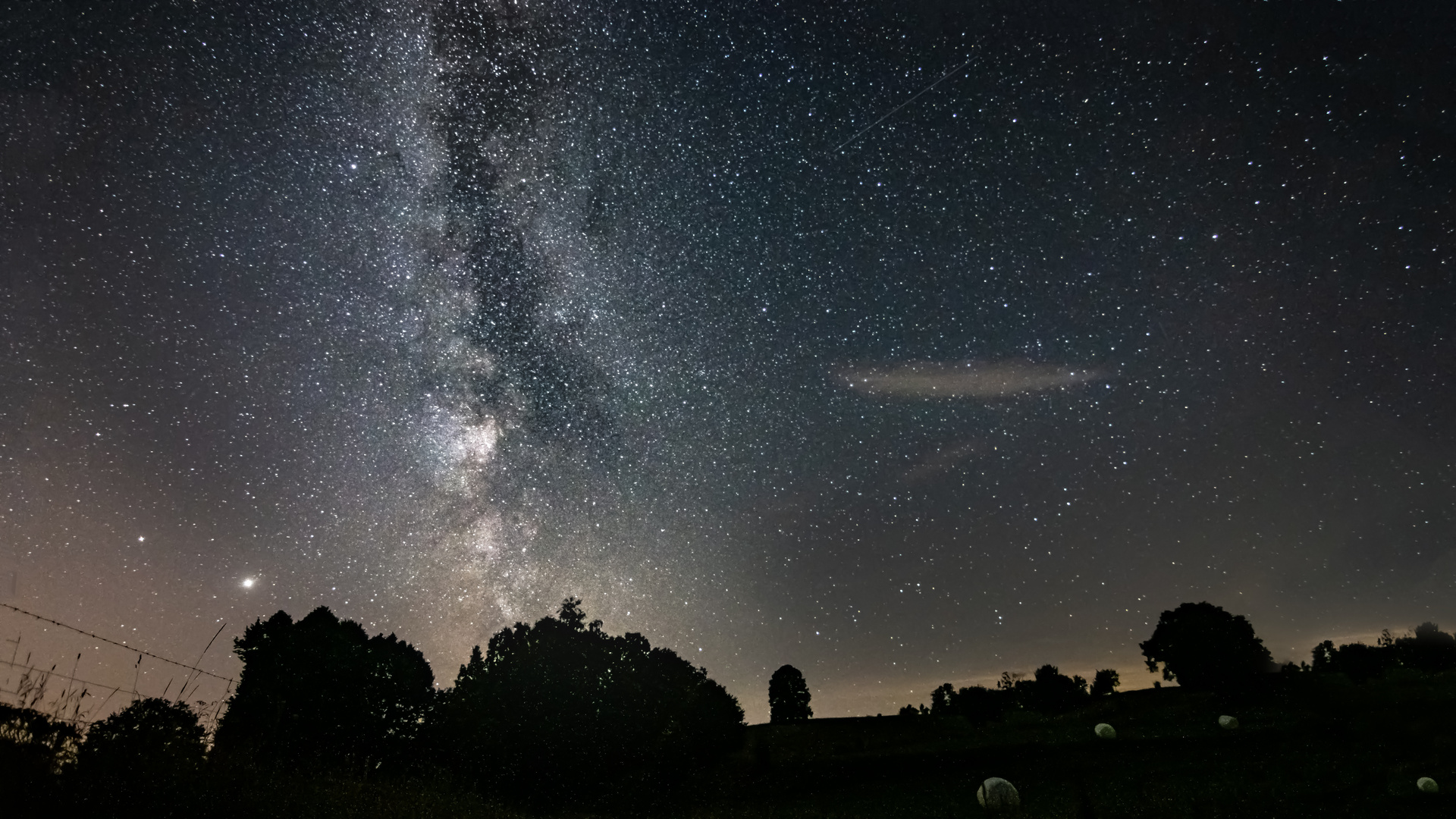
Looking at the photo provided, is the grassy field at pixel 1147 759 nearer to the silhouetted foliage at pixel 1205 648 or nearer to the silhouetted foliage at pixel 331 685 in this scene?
the silhouetted foliage at pixel 1205 648

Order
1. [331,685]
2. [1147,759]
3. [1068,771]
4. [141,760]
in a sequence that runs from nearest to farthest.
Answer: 1. [141,760]
2. [1068,771]
3. [1147,759]
4. [331,685]

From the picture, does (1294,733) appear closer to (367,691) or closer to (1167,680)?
(1167,680)

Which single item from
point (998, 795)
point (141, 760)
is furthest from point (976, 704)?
Result: point (141, 760)

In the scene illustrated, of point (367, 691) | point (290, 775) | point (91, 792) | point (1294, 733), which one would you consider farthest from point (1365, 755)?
point (367, 691)

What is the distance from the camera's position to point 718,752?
46.2m

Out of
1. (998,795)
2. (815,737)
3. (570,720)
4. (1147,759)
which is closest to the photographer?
(998,795)

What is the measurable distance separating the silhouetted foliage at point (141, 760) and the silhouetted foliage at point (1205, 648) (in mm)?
63577

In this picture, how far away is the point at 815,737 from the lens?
47.6 meters

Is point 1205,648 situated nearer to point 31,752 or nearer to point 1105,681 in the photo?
point 1105,681

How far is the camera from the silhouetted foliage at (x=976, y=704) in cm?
5222

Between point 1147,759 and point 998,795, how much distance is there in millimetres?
13348

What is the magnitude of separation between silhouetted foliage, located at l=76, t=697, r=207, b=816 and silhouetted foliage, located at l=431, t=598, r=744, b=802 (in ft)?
105

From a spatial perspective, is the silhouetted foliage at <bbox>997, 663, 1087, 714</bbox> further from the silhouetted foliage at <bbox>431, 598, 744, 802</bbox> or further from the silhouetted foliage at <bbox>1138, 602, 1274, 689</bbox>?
the silhouetted foliage at <bbox>431, 598, 744, 802</bbox>

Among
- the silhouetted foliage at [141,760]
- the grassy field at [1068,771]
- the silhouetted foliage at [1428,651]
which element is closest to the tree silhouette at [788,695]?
the grassy field at [1068,771]
